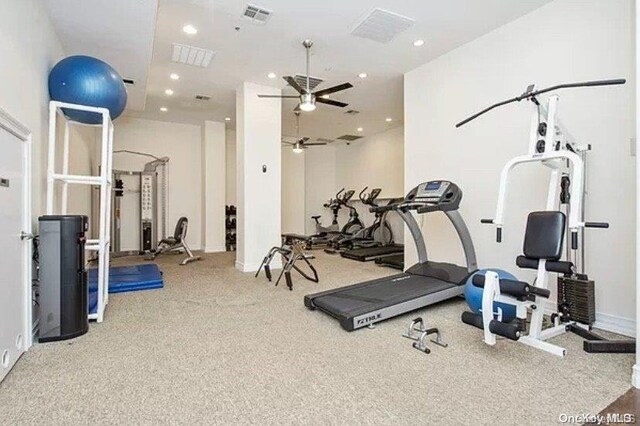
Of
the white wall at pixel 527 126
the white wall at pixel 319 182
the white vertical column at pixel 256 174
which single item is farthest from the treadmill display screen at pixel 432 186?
the white wall at pixel 319 182

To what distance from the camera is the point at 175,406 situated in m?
1.86

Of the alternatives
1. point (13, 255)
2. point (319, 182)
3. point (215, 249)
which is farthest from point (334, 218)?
point (13, 255)

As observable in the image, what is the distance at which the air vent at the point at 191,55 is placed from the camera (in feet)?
14.8

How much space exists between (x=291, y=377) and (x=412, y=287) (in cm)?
193

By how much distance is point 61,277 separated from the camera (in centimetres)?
273

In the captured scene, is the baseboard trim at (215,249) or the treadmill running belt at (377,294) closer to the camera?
the treadmill running belt at (377,294)

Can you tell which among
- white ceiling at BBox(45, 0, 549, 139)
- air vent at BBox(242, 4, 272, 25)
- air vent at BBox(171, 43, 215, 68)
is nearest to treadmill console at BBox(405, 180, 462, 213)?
white ceiling at BBox(45, 0, 549, 139)

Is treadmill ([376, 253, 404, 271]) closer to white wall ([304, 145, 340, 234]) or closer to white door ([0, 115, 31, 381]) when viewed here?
white wall ([304, 145, 340, 234])

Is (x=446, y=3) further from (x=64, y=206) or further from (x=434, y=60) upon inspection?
(x=64, y=206)

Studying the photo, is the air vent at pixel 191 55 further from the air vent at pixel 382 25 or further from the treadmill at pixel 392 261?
the treadmill at pixel 392 261

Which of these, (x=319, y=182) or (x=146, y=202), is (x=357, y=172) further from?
(x=146, y=202)

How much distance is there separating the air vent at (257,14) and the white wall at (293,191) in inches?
255

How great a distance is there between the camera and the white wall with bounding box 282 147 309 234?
10414 millimetres

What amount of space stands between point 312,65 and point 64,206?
363 centimetres
